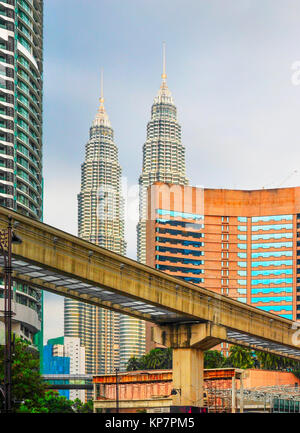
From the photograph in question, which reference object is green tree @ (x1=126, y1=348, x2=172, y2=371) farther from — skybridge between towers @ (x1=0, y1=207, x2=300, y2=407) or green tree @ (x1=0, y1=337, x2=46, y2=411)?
green tree @ (x1=0, y1=337, x2=46, y2=411)

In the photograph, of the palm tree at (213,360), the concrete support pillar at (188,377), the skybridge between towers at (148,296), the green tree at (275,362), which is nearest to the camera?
the skybridge between towers at (148,296)

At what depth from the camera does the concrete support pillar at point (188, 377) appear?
74062 mm

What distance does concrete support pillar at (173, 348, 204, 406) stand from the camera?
74.1m

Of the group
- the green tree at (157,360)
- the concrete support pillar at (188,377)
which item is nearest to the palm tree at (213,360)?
the green tree at (157,360)

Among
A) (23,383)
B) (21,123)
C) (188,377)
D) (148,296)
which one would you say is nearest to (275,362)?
(21,123)

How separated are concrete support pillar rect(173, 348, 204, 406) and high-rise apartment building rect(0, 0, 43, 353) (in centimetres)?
5338

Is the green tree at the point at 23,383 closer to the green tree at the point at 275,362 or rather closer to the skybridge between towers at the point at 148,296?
the skybridge between towers at the point at 148,296

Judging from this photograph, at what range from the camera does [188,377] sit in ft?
243

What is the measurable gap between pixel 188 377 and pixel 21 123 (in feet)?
265

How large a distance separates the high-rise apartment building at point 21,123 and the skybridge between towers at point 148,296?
171ft
